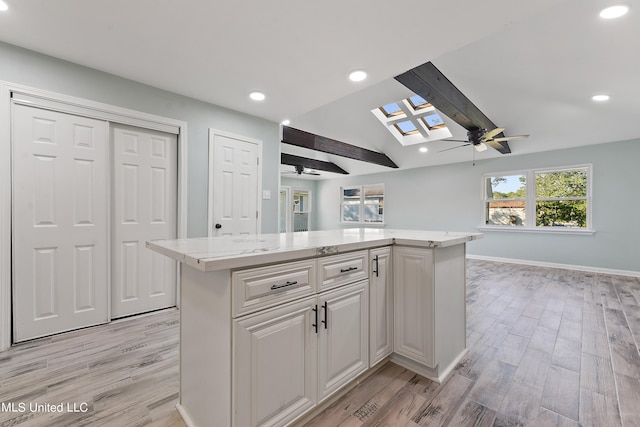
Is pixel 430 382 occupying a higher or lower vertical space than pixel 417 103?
lower

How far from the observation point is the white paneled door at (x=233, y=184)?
3.08 m

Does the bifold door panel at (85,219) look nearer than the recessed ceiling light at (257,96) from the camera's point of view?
Yes

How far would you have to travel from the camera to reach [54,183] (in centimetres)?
221

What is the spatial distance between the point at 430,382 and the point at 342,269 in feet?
3.16

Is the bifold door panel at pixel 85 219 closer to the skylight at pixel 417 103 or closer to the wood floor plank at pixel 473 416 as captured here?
the wood floor plank at pixel 473 416

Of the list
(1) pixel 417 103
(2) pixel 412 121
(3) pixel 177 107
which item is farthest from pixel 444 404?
(2) pixel 412 121

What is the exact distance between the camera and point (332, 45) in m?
2.01

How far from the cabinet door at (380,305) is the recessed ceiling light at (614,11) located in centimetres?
254

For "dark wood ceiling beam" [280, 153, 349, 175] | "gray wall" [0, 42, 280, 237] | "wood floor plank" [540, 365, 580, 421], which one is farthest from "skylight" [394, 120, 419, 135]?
"wood floor plank" [540, 365, 580, 421]

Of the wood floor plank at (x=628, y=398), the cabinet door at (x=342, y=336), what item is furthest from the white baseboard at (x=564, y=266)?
the cabinet door at (x=342, y=336)

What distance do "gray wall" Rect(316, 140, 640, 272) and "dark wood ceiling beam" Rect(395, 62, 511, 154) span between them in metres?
2.05

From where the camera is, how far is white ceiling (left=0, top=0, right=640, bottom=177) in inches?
66.2

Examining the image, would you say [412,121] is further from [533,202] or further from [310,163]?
[533,202]

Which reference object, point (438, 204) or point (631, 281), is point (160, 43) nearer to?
point (438, 204)
